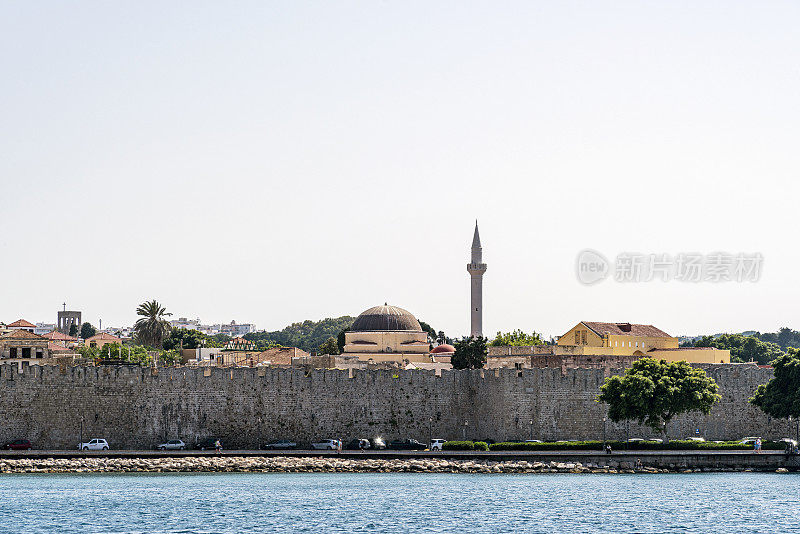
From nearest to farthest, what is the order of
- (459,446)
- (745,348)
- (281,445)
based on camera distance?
(459,446) < (281,445) < (745,348)

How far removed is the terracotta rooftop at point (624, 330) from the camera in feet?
234

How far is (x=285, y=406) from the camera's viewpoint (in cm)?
5019

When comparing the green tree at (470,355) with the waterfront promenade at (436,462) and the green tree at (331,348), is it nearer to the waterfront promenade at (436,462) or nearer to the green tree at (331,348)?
the waterfront promenade at (436,462)

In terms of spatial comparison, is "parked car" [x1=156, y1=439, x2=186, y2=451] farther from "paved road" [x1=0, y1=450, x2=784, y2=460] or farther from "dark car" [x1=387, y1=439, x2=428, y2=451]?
"dark car" [x1=387, y1=439, x2=428, y2=451]

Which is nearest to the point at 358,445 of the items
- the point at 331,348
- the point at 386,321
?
the point at 386,321

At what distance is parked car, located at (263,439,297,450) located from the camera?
49.1 m

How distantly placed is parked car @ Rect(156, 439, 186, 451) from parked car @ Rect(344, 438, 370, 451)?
6.06 meters

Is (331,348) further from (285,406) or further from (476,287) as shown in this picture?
(285,406)

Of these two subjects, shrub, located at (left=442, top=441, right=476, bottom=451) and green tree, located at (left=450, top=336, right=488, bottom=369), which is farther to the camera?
green tree, located at (left=450, top=336, right=488, bottom=369)

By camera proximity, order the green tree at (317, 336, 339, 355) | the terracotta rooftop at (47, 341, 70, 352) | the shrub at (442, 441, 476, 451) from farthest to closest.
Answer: the green tree at (317, 336, 339, 355), the terracotta rooftop at (47, 341, 70, 352), the shrub at (442, 441, 476, 451)

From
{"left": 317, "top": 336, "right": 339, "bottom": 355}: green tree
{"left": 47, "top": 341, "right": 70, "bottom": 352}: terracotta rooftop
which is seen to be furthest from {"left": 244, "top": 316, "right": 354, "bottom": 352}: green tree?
{"left": 47, "top": 341, "right": 70, "bottom": 352}: terracotta rooftop

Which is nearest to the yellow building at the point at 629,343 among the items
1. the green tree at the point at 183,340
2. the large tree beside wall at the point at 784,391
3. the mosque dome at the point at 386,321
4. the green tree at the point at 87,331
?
the mosque dome at the point at 386,321

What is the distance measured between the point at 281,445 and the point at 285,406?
162 cm

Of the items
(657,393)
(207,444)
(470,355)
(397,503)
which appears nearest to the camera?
(397,503)
